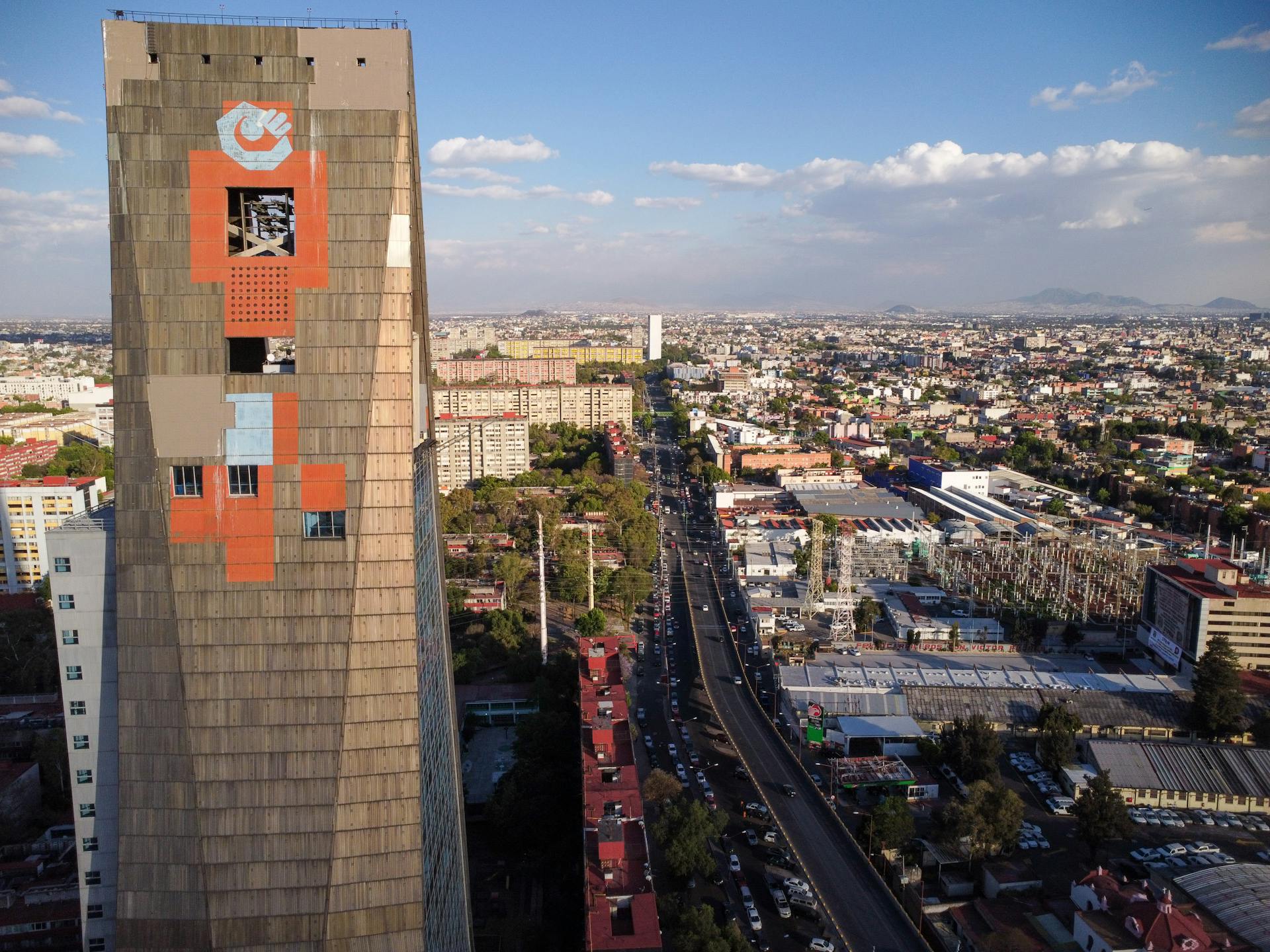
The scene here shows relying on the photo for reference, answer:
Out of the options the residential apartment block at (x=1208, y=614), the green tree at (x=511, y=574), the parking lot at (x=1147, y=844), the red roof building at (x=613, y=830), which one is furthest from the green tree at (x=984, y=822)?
the green tree at (x=511, y=574)

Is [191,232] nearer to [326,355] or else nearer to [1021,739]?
[326,355]

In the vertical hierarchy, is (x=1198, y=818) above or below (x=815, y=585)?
below

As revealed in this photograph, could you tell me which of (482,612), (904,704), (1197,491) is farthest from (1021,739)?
(1197,491)

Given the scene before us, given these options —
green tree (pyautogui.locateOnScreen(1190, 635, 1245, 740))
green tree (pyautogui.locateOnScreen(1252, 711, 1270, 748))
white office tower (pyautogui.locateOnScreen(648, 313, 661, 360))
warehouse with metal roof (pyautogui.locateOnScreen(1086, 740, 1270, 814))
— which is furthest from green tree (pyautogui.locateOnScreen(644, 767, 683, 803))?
white office tower (pyautogui.locateOnScreen(648, 313, 661, 360))

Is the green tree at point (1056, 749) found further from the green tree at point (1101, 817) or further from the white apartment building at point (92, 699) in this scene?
the white apartment building at point (92, 699)

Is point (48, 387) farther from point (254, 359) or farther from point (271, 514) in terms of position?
point (271, 514)

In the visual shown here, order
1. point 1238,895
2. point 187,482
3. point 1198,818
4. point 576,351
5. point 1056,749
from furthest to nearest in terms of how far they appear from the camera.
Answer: point 576,351
point 1056,749
point 1198,818
point 1238,895
point 187,482

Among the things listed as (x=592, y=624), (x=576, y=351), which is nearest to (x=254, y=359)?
(x=592, y=624)
